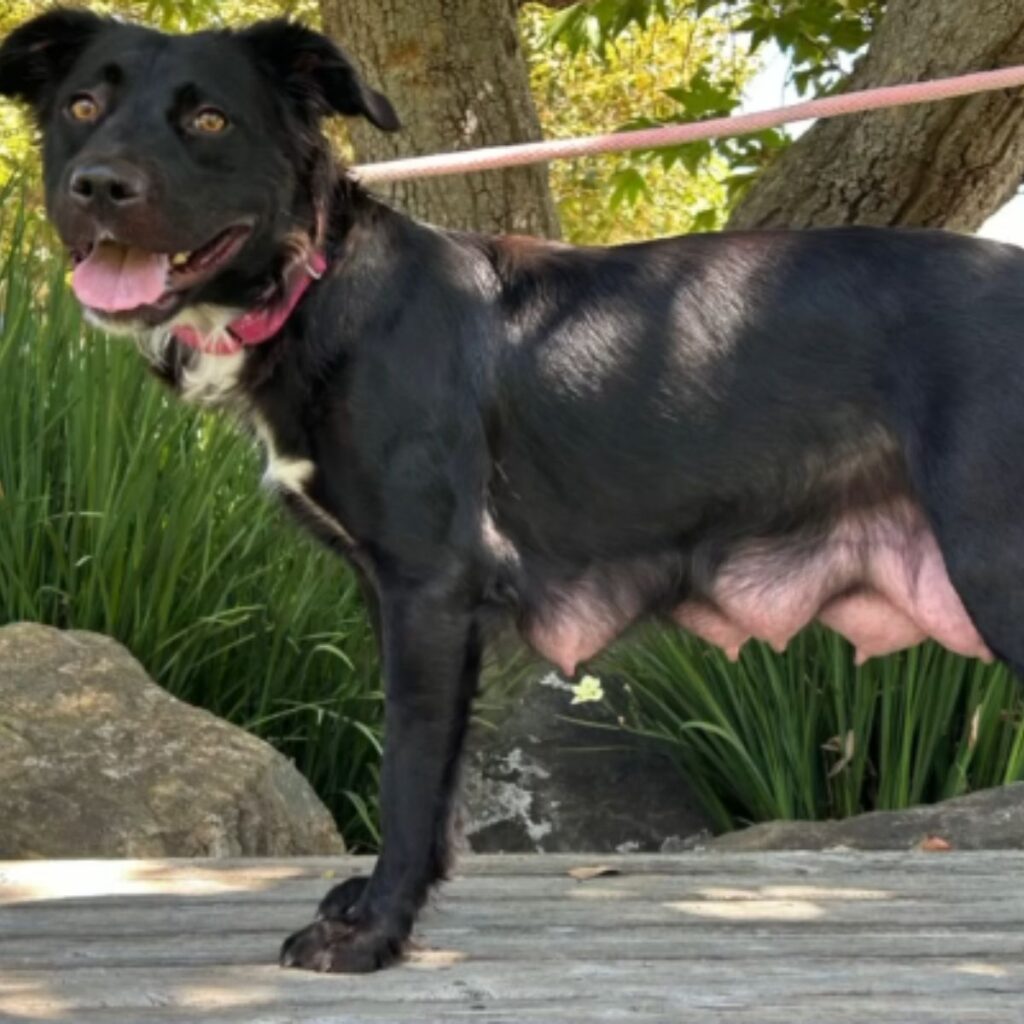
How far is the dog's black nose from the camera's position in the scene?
9.97 ft

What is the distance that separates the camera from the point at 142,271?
3209 mm

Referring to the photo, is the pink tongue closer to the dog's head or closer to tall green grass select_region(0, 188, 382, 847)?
the dog's head

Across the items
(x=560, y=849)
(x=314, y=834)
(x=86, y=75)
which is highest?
(x=86, y=75)

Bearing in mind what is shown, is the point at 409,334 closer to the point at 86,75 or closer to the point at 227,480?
the point at 86,75

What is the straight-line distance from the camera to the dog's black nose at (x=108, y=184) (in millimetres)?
3039

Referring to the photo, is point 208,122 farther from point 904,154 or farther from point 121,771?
point 904,154

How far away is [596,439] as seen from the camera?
11.4 feet

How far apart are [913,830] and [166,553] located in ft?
6.62

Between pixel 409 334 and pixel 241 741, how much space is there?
180 cm

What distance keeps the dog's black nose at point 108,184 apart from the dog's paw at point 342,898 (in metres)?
1.14

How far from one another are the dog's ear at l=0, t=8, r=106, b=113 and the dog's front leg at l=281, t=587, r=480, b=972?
1040 millimetres

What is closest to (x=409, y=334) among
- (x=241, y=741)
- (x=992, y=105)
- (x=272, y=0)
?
(x=241, y=741)

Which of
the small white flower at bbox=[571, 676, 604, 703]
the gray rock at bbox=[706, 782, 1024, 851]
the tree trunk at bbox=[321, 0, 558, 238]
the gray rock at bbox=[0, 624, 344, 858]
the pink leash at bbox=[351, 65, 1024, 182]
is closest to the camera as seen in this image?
the pink leash at bbox=[351, 65, 1024, 182]

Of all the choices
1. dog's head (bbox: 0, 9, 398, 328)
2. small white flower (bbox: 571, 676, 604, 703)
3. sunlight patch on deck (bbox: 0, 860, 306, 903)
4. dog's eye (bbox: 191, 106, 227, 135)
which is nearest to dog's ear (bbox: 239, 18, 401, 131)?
dog's head (bbox: 0, 9, 398, 328)
